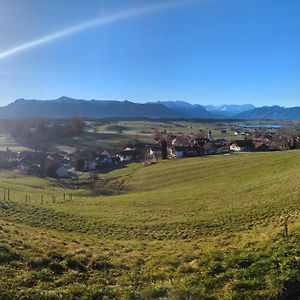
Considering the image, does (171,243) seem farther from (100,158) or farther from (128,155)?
(128,155)

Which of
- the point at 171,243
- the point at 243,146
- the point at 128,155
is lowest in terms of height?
the point at 128,155

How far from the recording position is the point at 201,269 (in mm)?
14883

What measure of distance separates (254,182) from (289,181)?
951 cm

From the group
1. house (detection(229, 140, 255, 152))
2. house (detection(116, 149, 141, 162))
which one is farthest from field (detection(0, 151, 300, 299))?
house (detection(116, 149, 141, 162))

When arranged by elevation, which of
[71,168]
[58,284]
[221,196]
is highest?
[58,284]

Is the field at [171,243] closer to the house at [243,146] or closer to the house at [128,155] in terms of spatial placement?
the house at [243,146]

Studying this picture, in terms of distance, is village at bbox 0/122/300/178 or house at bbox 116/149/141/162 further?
house at bbox 116/149/141/162

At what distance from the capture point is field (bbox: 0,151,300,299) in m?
12.6

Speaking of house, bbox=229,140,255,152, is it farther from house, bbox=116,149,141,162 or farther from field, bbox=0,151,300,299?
field, bbox=0,151,300,299

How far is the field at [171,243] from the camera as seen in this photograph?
41.2 ft

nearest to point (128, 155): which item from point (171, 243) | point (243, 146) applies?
point (243, 146)

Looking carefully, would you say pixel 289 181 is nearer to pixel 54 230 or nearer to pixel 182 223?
pixel 182 223

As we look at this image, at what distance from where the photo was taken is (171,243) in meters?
28.2

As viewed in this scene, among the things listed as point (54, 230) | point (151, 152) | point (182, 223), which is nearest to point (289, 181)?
point (182, 223)
